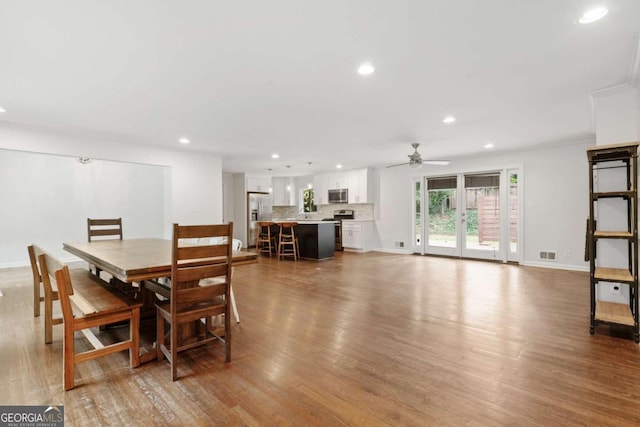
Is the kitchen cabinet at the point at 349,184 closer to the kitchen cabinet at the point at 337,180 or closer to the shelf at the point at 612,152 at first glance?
the kitchen cabinet at the point at 337,180

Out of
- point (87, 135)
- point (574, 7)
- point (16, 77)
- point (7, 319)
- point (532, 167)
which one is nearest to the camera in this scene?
point (574, 7)

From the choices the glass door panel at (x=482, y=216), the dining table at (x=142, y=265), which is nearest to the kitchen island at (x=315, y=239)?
the glass door panel at (x=482, y=216)

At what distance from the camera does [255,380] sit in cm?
208

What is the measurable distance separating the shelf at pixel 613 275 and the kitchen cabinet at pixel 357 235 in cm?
583

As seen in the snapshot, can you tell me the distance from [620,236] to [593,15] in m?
1.96

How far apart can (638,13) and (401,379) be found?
282 cm

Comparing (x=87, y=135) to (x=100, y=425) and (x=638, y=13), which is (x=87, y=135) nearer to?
(x=100, y=425)

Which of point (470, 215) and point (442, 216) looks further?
point (442, 216)

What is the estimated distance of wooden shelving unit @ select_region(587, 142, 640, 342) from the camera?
2.70 meters

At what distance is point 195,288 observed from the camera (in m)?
2.17

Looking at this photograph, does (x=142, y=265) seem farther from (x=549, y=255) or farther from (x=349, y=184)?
(x=349, y=184)

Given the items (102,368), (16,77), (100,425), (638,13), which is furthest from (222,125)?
(638,13)

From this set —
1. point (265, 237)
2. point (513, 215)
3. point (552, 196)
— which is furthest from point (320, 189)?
point (552, 196)

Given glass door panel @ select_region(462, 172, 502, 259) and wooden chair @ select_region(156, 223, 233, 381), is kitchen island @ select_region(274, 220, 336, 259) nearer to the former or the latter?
glass door panel @ select_region(462, 172, 502, 259)
